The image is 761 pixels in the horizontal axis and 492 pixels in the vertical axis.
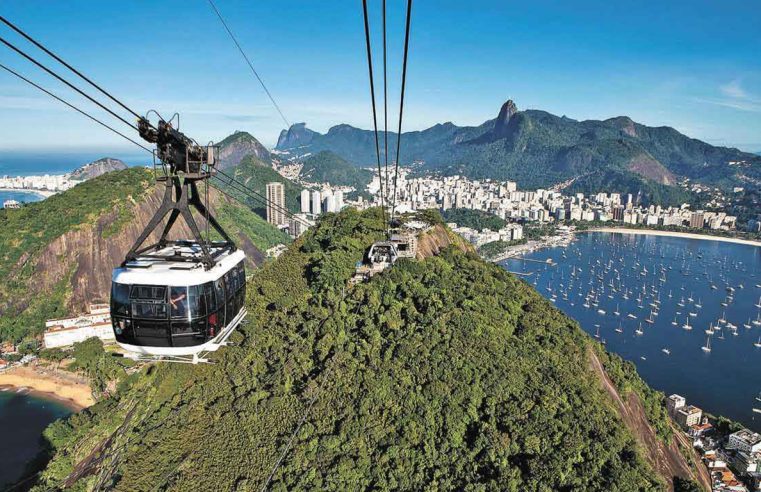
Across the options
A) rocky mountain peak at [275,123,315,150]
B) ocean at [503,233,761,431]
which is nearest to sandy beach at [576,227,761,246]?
ocean at [503,233,761,431]

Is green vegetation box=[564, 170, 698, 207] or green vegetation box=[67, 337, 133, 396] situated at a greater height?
green vegetation box=[564, 170, 698, 207]

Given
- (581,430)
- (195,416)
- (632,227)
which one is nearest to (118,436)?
(195,416)

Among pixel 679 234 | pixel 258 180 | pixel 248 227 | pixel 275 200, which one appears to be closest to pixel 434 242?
pixel 248 227

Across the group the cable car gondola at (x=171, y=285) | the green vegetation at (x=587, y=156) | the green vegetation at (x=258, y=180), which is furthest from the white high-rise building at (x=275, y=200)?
the green vegetation at (x=587, y=156)

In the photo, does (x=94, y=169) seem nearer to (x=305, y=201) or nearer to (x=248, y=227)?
(x=305, y=201)

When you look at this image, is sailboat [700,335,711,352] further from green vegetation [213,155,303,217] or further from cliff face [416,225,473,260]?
green vegetation [213,155,303,217]

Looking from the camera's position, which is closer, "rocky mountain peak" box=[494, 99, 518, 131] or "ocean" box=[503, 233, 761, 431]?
"ocean" box=[503, 233, 761, 431]
